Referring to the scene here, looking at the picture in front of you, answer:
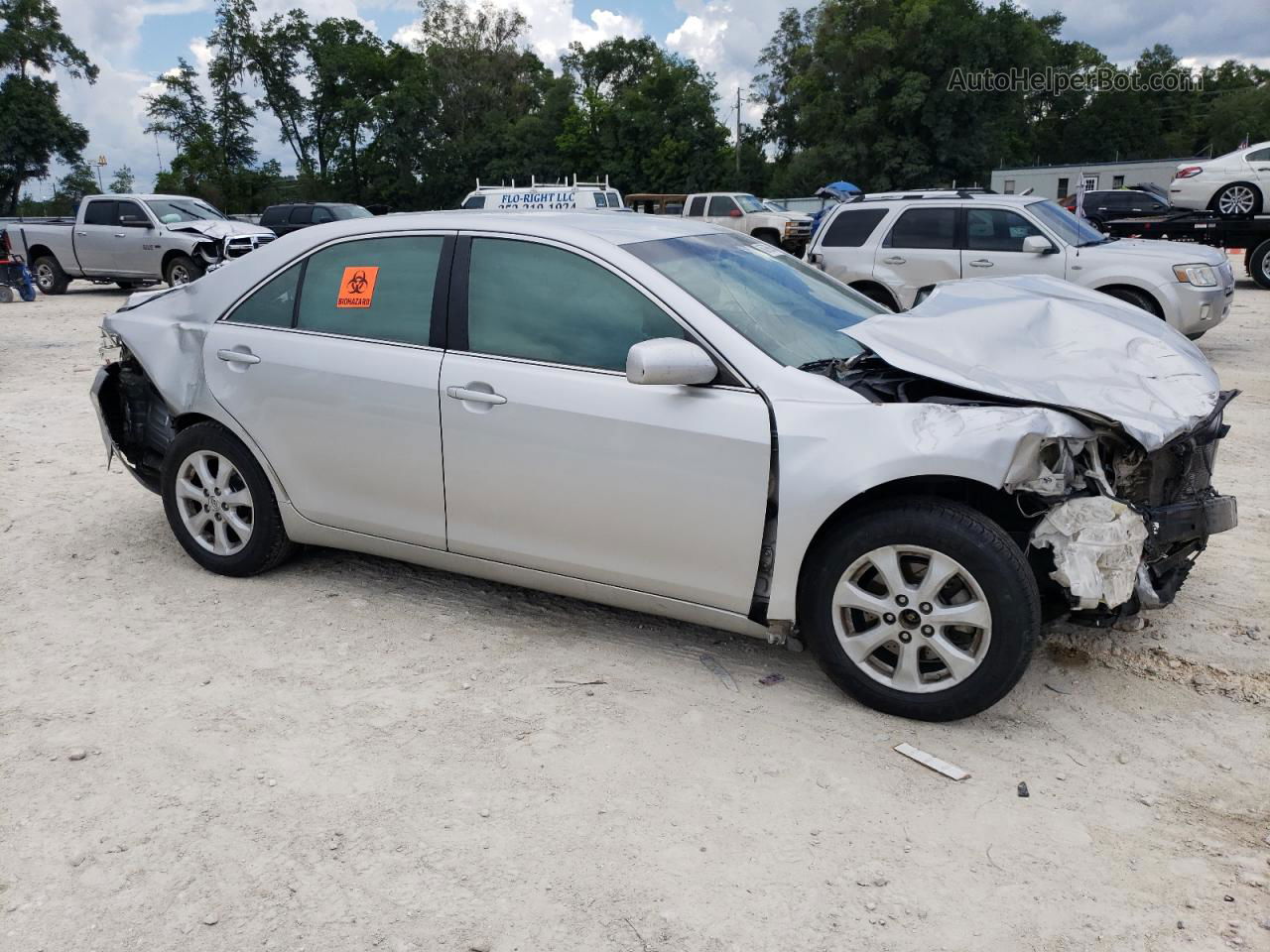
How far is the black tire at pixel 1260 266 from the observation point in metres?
16.7

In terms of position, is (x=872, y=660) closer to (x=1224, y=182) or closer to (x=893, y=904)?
(x=893, y=904)

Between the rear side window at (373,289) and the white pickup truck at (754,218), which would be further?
the white pickup truck at (754,218)

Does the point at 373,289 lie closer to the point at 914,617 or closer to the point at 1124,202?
the point at 914,617

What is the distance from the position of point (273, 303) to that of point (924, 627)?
122 inches

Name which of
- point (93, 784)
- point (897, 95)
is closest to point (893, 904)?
point (93, 784)

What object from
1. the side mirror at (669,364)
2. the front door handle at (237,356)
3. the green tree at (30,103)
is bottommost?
the front door handle at (237,356)

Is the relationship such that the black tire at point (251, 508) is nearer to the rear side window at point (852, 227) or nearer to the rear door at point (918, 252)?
the rear door at point (918, 252)

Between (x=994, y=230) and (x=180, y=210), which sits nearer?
(x=994, y=230)

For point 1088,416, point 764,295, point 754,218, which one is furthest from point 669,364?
point 754,218

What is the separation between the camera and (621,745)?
3381 mm

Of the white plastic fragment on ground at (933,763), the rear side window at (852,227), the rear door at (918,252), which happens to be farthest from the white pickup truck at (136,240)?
the white plastic fragment on ground at (933,763)

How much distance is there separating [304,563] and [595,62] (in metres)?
75.4

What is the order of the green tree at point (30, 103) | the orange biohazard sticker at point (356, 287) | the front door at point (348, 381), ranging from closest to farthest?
the front door at point (348, 381)
the orange biohazard sticker at point (356, 287)
the green tree at point (30, 103)

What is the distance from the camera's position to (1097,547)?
316 centimetres
